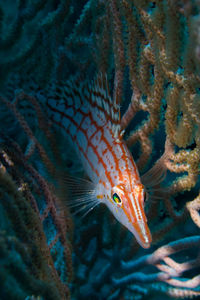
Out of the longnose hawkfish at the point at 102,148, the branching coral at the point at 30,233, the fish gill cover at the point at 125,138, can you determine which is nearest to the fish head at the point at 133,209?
the longnose hawkfish at the point at 102,148

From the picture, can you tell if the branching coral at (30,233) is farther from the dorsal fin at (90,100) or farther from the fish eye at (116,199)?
the dorsal fin at (90,100)

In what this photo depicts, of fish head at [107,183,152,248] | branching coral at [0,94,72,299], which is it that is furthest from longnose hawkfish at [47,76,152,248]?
branching coral at [0,94,72,299]

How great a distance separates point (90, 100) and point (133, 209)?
1.59 m

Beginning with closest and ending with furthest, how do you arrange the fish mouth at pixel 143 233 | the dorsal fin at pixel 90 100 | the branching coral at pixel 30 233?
1. the branching coral at pixel 30 233
2. the fish mouth at pixel 143 233
3. the dorsal fin at pixel 90 100

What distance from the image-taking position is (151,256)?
121 inches

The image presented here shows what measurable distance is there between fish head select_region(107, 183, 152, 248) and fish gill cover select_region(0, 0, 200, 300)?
0.60 m

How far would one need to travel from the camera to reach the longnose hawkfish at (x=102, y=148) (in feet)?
7.58

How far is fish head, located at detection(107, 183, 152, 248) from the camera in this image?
213 cm

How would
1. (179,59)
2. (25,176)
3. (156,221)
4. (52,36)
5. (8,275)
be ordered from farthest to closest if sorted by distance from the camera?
(52,36), (156,221), (25,176), (179,59), (8,275)

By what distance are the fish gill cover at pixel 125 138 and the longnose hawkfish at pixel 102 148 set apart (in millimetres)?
225

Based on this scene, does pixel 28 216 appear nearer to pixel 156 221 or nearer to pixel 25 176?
pixel 25 176

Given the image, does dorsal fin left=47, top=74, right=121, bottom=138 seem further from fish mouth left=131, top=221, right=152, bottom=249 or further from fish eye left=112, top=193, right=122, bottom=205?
fish mouth left=131, top=221, right=152, bottom=249

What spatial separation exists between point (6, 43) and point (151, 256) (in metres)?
3.75

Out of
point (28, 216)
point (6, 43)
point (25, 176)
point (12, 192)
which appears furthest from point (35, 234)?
point (6, 43)
